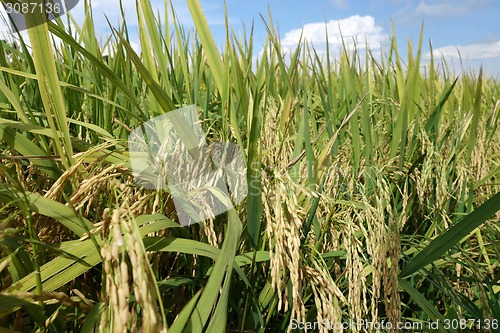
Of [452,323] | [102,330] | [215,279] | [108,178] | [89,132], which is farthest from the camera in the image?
[89,132]

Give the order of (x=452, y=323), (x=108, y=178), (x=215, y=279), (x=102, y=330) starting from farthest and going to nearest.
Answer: (x=452, y=323)
(x=108, y=178)
(x=215, y=279)
(x=102, y=330)

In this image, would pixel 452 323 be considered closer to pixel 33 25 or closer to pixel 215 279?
pixel 215 279

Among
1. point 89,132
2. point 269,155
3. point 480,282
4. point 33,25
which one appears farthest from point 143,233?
point 480,282

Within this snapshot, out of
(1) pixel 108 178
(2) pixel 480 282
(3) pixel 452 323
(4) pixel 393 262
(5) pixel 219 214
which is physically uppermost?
(1) pixel 108 178

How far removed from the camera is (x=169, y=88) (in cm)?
119

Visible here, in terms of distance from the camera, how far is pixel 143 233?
2.52 feet

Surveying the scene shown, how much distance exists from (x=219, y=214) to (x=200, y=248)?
0.63 ft

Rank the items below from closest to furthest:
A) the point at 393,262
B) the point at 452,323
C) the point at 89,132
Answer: the point at 393,262 < the point at 452,323 < the point at 89,132

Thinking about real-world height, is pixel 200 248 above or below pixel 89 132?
below

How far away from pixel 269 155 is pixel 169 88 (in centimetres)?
31

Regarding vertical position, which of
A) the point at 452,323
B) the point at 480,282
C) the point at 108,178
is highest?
the point at 108,178

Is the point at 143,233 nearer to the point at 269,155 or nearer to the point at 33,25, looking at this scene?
the point at 33,25

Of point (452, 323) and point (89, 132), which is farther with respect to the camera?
point (89, 132)

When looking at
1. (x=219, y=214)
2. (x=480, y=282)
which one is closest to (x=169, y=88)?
(x=219, y=214)
